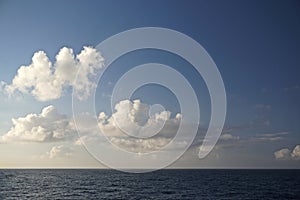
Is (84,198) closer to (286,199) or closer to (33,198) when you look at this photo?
(33,198)

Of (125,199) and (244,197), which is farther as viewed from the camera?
(244,197)

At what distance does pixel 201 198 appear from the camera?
54.2 meters

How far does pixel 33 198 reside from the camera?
53.9 m

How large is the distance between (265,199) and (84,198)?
1136 inches

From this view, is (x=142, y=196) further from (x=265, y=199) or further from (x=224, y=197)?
(x=265, y=199)

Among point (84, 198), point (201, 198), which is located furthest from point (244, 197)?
point (84, 198)

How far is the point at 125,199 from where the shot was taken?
51.8 m

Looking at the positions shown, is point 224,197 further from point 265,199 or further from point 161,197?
point 161,197

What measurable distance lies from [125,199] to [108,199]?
107 inches

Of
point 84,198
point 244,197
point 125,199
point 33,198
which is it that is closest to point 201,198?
point 244,197

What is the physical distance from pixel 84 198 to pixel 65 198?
314 cm

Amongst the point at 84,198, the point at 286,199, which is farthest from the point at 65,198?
the point at 286,199

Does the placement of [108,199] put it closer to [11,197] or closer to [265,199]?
[11,197]

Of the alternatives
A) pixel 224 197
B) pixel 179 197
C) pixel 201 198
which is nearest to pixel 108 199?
pixel 179 197
